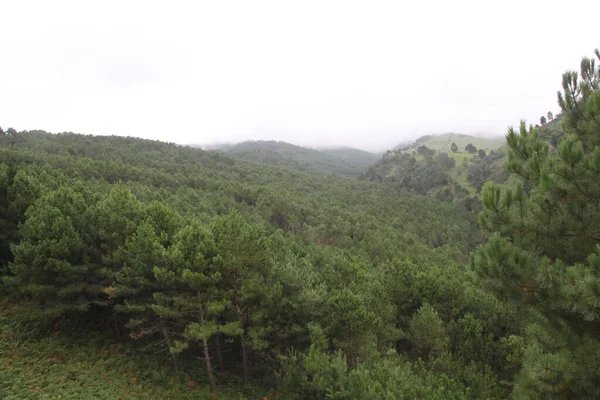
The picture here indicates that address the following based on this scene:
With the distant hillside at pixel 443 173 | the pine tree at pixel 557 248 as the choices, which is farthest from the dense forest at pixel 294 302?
the distant hillside at pixel 443 173

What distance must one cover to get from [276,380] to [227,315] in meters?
5.40

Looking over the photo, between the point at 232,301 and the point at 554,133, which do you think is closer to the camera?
the point at 232,301

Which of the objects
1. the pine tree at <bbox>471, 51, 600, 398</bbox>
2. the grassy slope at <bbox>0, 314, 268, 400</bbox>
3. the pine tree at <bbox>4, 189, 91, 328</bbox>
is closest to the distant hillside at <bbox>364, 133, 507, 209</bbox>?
the grassy slope at <bbox>0, 314, 268, 400</bbox>

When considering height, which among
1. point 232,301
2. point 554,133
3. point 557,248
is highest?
point 554,133

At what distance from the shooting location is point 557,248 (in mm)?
7777

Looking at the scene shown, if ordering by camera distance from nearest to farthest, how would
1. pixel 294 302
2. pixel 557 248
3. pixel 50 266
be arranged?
pixel 557 248
pixel 50 266
pixel 294 302

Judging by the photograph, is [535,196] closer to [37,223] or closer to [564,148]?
[564,148]

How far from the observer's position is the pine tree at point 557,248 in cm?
684

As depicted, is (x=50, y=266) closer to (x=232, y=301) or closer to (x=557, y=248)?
(x=232, y=301)

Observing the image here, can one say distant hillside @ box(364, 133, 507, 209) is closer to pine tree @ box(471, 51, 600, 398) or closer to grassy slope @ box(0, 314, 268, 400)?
grassy slope @ box(0, 314, 268, 400)

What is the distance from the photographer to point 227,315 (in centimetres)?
1914

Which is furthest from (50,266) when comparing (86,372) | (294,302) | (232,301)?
(294,302)

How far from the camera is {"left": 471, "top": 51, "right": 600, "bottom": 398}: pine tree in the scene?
6844 mm

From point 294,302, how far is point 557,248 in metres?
13.6
